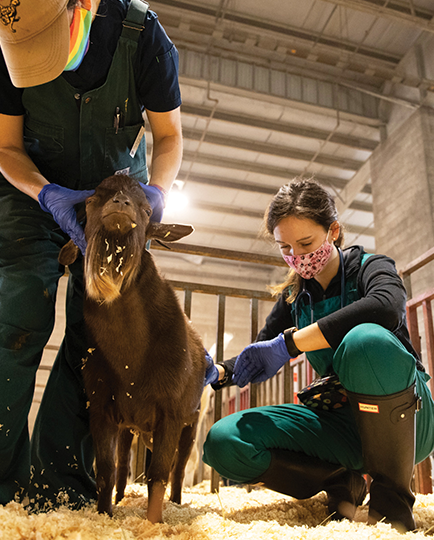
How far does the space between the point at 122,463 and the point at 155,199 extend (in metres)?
1.27

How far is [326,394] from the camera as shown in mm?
1992

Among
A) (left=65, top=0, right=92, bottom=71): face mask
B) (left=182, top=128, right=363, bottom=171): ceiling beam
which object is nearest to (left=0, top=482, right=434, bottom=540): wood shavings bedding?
(left=65, top=0, right=92, bottom=71): face mask

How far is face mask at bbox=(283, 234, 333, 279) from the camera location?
2049 millimetres

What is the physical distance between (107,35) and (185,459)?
6.27 feet

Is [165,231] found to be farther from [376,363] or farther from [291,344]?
[376,363]

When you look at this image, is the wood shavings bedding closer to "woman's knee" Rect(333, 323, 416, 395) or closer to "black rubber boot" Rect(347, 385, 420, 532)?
"black rubber boot" Rect(347, 385, 420, 532)

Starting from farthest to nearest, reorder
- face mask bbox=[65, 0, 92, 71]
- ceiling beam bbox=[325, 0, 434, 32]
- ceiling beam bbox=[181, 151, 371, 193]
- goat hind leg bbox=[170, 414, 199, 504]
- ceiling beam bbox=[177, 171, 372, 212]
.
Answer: ceiling beam bbox=[177, 171, 372, 212] → ceiling beam bbox=[181, 151, 371, 193] → ceiling beam bbox=[325, 0, 434, 32] → goat hind leg bbox=[170, 414, 199, 504] → face mask bbox=[65, 0, 92, 71]

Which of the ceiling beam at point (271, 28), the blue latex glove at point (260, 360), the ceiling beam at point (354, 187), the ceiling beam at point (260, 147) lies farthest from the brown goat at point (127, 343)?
the ceiling beam at point (354, 187)

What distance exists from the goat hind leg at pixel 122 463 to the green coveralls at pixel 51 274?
0.98 feet

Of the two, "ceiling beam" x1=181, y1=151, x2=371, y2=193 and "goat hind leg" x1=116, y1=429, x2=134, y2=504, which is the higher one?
"ceiling beam" x1=181, y1=151, x2=371, y2=193

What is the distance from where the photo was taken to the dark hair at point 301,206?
2064 millimetres

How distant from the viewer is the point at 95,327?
1.71 m

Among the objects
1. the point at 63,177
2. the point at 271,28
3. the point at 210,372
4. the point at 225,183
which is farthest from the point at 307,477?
the point at 225,183

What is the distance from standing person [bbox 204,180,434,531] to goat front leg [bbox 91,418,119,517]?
1.52ft
